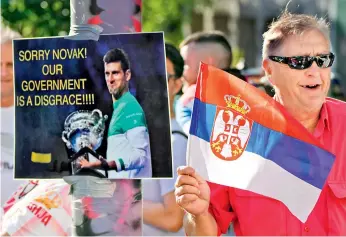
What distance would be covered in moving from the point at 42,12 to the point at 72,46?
4.18m

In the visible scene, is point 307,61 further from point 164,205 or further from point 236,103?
point 164,205

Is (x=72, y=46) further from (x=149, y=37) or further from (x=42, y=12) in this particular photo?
(x=42, y=12)

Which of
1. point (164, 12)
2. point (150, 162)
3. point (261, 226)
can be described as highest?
point (164, 12)

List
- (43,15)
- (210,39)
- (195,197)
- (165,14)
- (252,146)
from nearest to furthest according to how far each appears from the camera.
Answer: (195,197) < (252,146) < (210,39) < (43,15) < (165,14)

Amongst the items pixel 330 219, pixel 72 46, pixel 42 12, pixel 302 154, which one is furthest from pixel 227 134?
pixel 42 12

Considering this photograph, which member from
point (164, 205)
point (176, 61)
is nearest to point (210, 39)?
point (176, 61)

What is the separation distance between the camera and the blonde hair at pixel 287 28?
138 inches

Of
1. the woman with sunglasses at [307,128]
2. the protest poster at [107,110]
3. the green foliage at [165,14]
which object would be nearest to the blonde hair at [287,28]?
the woman with sunglasses at [307,128]

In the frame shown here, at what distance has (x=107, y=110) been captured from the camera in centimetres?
354

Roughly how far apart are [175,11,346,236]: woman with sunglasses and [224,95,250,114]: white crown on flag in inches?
6.8

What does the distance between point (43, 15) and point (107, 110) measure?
4.29 meters

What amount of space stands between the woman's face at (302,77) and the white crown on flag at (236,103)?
17 centimetres

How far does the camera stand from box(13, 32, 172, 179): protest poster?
11.6 ft

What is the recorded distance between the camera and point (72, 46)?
11.8ft
